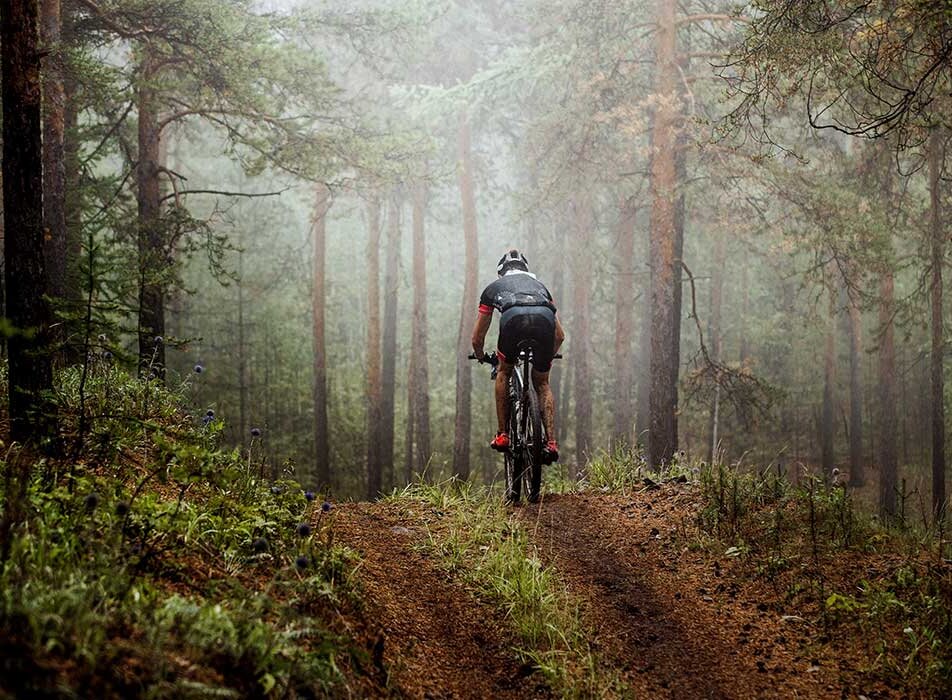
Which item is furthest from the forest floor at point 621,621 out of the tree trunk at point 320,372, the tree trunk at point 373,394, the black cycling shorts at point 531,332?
the tree trunk at point 320,372

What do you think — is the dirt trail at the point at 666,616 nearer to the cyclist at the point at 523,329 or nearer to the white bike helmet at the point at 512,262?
the cyclist at the point at 523,329

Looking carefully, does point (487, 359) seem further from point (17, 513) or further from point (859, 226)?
point (859, 226)

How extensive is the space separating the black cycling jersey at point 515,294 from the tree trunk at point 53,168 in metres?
5.37

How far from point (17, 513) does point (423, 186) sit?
22.2 metres

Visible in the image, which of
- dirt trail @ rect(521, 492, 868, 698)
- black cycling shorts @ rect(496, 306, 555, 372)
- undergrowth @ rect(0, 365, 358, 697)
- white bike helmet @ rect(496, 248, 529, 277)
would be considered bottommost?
dirt trail @ rect(521, 492, 868, 698)

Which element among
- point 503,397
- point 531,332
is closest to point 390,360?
point 503,397

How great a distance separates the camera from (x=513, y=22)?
2542 centimetres

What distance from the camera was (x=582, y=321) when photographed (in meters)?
23.4

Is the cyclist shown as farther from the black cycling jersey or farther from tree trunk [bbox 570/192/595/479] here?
tree trunk [bbox 570/192/595/479]

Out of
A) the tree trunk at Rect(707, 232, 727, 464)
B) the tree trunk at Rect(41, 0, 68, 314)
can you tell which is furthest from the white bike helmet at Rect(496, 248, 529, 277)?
the tree trunk at Rect(707, 232, 727, 464)

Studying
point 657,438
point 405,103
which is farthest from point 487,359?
point 405,103

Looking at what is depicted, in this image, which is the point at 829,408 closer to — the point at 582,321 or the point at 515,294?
the point at 582,321

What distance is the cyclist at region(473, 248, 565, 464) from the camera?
7578mm

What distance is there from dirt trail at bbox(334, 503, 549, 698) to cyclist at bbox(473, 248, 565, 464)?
7.23 ft
